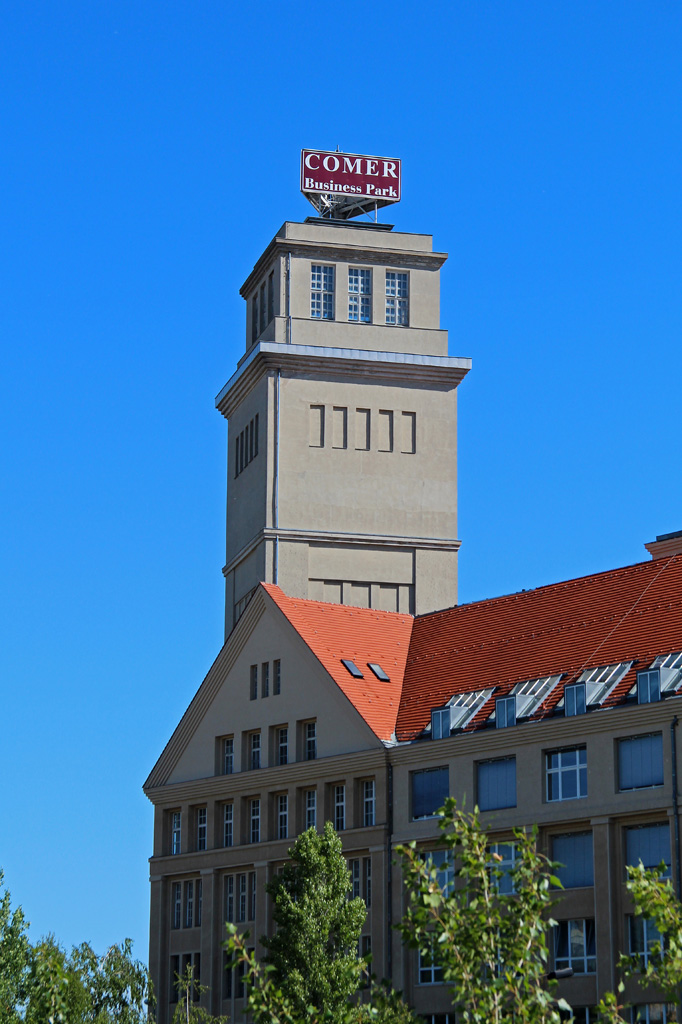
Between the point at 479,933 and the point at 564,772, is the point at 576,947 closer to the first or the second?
the point at 564,772

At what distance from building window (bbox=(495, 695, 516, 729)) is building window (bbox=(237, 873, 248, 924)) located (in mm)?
14711

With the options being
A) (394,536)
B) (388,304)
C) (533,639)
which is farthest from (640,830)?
(388,304)

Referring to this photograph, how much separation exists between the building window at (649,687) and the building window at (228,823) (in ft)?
69.8

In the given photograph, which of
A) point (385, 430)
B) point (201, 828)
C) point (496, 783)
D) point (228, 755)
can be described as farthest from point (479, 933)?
point (385, 430)

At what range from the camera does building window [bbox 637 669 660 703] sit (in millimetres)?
63781

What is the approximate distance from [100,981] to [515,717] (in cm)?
1884

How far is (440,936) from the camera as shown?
97.2 ft

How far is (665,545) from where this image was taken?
313ft

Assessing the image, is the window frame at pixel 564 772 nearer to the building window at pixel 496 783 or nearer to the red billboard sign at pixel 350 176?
the building window at pixel 496 783

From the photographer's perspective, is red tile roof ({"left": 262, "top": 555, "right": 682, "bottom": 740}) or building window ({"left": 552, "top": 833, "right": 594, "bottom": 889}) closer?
building window ({"left": 552, "top": 833, "right": 594, "bottom": 889})

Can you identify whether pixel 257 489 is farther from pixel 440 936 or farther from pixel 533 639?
pixel 440 936

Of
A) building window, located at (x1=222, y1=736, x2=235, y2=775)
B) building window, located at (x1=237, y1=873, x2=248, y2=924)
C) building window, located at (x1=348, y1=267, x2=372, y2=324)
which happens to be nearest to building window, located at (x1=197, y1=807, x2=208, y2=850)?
building window, located at (x1=222, y1=736, x2=235, y2=775)

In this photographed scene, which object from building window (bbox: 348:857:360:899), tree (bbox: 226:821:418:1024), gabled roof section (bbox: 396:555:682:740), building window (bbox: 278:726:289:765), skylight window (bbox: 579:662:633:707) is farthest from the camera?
building window (bbox: 278:726:289:765)

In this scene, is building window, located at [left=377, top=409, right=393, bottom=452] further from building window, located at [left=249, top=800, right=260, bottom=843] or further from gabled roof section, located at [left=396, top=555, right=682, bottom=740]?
building window, located at [left=249, top=800, right=260, bottom=843]
